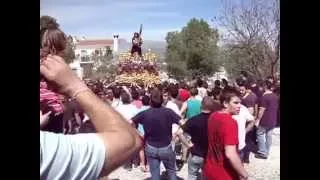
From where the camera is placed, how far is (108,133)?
7.20 ft

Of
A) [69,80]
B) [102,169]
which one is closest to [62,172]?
[102,169]

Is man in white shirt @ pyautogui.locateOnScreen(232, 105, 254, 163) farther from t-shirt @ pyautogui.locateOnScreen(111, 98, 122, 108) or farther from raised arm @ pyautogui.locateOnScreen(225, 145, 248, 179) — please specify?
t-shirt @ pyautogui.locateOnScreen(111, 98, 122, 108)

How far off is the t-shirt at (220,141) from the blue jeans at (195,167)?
5cm

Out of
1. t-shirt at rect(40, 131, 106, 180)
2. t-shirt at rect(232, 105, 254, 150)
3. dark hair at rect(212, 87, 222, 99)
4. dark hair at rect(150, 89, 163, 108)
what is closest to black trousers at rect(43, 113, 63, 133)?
t-shirt at rect(40, 131, 106, 180)

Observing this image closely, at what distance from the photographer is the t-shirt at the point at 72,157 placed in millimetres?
2191

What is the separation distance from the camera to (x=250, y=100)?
274 cm

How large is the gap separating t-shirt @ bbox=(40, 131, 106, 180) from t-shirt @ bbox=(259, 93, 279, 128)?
973 mm

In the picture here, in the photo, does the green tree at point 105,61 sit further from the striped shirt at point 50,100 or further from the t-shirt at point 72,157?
the t-shirt at point 72,157

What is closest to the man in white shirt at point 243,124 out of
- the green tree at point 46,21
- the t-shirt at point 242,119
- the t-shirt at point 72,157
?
the t-shirt at point 242,119

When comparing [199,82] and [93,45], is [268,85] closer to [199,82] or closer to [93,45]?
[199,82]

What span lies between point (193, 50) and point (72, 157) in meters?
0.98
